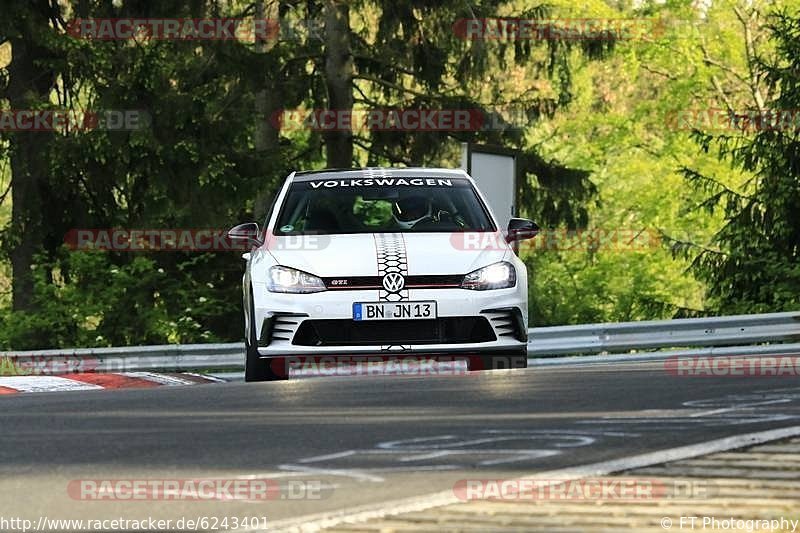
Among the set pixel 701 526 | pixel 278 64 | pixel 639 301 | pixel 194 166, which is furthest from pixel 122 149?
pixel 701 526

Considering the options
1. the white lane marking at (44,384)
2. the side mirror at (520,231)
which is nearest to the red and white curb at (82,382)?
the white lane marking at (44,384)

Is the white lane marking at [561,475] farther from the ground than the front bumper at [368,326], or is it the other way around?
the white lane marking at [561,475]

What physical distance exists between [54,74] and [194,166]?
14.3ft

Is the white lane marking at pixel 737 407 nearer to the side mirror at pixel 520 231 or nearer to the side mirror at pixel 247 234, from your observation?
the side mirror at pixel 520 231

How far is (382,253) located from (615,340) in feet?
21.9

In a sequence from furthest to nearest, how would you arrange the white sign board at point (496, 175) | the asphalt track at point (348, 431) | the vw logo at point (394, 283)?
the white sign board at point (496, 175) → the vw logo at point (394, 283) → the asphalt track at point (348, 431)

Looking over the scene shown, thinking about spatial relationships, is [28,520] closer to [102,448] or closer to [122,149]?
[102,448]

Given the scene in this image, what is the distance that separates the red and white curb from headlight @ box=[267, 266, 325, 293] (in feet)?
4.77

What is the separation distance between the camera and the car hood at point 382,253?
12922mm

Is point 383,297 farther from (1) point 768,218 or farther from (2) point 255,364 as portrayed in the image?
(1) point 768,218

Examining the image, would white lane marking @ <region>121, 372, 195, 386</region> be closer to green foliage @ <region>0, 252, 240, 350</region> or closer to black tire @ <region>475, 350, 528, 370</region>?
black tire @ <region>475, 350, 528, 370</region>

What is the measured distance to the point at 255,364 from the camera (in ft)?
43.9

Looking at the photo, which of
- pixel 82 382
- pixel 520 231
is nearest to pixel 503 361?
pixel 520 231

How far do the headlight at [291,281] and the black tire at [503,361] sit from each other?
144 centimetres
